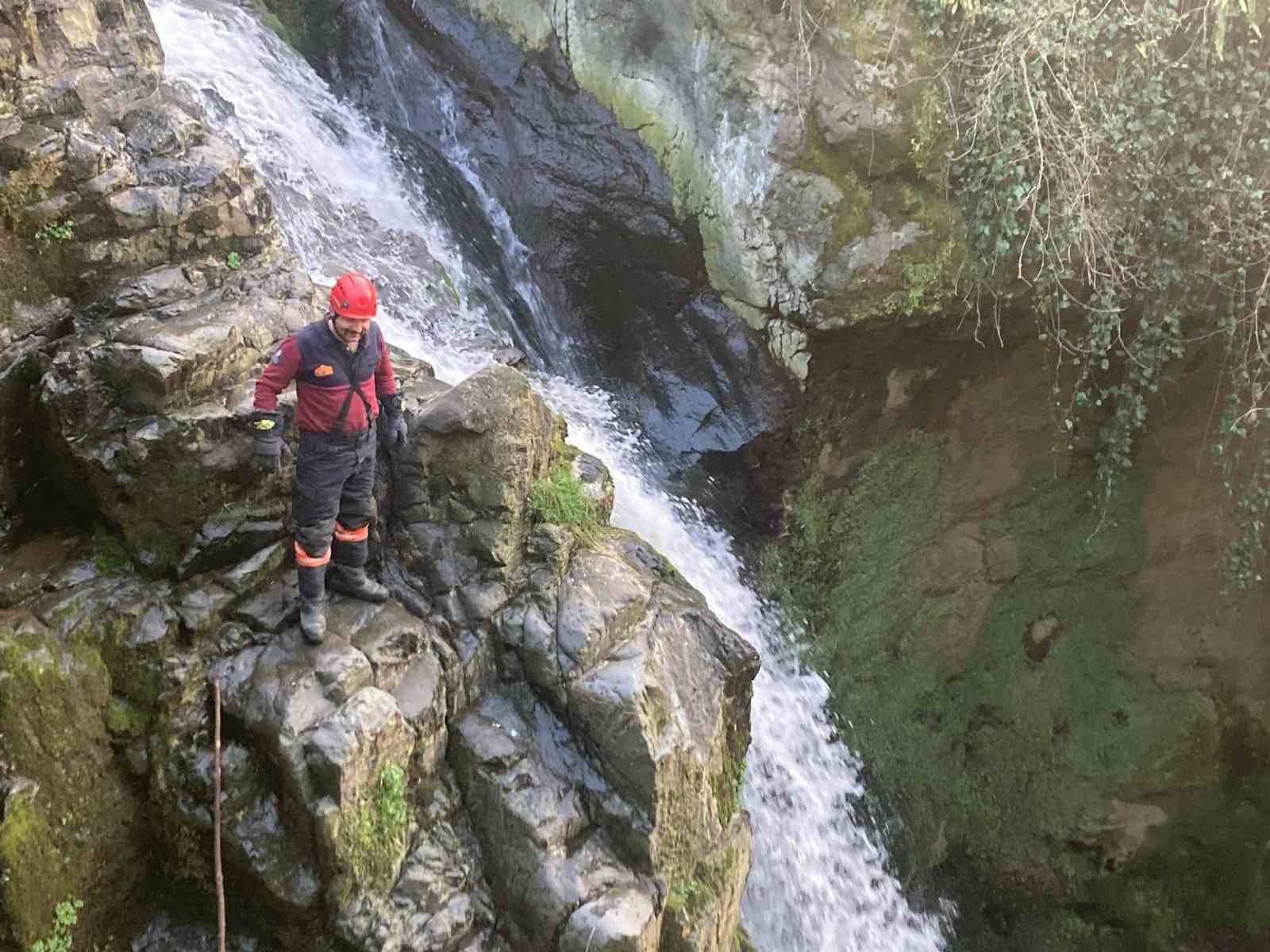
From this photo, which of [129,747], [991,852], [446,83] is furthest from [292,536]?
[991,852]

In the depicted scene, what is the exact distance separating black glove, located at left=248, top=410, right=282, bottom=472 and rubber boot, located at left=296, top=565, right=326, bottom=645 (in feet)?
1.62

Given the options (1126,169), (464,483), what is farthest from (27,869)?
(1126,169)

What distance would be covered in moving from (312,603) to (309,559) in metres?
0.20

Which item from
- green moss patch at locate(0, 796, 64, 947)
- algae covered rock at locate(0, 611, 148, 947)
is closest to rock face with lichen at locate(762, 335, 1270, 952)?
algae covered rock at locate(0, 611, 148, 947)

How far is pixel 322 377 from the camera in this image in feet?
12.2

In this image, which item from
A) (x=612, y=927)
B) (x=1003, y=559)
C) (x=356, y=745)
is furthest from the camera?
(x=1003, y=559)

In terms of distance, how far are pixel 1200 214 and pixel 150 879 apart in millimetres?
7230

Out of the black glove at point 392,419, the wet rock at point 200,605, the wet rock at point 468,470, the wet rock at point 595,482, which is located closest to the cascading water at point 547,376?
the wet rock at point 595,482

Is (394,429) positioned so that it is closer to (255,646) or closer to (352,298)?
(352,298)

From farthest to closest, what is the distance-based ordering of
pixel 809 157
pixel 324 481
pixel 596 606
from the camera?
pixel 809 157 → pixel 596 606 → pixel 324 481

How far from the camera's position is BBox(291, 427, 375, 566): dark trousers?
3.83 m

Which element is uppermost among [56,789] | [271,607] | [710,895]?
[271,607]

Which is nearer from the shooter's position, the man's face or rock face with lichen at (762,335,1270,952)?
the man's face

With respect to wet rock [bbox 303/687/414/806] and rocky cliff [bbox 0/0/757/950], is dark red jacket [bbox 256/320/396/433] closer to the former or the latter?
rocky cliff [bbox 0/0/757/950]
